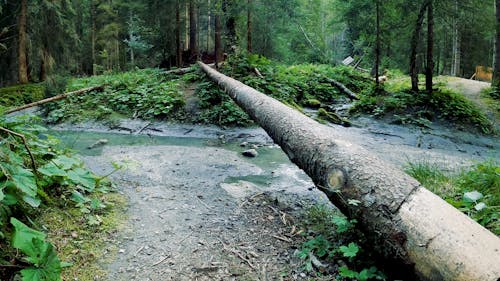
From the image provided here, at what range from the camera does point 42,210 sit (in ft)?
10.2

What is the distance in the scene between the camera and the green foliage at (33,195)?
204 centimetres

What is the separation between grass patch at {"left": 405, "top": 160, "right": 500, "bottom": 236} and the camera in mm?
2689

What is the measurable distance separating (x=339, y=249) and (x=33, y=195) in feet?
8.04

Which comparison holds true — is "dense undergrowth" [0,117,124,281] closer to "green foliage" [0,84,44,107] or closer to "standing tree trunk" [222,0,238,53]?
"standing tree trunk" [222,0,238,53]

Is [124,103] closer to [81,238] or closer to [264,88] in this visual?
[264,88]

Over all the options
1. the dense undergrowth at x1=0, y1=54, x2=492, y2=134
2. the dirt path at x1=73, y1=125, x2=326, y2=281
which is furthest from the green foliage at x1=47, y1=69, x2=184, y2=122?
the dirt path at x1=73, y1=125, x2=326, y2=281

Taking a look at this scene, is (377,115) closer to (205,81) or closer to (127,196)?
(205,81)

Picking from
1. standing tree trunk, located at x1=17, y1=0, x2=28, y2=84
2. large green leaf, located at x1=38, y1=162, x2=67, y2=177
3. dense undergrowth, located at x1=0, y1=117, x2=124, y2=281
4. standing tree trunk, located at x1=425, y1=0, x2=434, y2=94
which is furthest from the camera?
standing tree trunk, located at x1=17, y1=0, x2=28, y2=84

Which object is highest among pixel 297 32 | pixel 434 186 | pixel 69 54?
pixel 297 32

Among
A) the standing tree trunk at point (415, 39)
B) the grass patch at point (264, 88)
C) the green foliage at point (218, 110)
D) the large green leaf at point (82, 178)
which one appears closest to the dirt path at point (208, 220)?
the large green leaf at point (82, 178)

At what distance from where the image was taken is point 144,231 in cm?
339

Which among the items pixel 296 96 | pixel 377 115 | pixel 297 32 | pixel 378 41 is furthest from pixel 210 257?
pixel 297 32

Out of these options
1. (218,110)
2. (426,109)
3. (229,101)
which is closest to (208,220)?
(218,110)

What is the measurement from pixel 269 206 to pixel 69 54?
18943 mm
